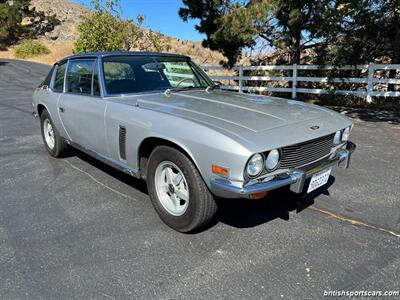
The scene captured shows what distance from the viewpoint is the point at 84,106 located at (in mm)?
4180

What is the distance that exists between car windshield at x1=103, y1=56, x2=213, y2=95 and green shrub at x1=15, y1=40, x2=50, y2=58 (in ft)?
110

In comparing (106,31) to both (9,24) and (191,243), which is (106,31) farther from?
(9,24)

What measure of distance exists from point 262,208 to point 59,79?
3.41 m

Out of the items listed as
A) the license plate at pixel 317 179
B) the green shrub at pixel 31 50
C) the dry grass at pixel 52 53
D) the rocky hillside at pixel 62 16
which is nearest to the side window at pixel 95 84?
the license plate at pixel 317 179

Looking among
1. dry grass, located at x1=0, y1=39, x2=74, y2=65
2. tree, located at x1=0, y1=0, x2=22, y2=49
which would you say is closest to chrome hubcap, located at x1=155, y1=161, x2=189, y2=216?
dry grass, located at x1=0, y1=39, x2=74, y2=65

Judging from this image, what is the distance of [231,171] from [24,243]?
1.95 m

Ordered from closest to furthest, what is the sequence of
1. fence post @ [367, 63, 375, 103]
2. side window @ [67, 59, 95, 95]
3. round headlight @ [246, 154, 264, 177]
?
round headlight @ [246, 154, 264, 177] < side window @ [67, 59, 95, 95] < fence post @ [367, 63, 375, 103]

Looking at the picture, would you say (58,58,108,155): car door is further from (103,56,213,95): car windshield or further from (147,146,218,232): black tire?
(147,146,218,232): black tire

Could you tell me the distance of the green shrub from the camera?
111ft

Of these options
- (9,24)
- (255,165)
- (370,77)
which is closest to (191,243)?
(255,165)

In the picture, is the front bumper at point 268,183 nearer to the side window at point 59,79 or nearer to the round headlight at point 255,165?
the round headlight at point 255,165

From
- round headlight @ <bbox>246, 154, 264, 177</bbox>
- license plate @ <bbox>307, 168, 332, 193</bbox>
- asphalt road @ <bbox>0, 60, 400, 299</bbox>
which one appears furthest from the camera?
license plate @ <bbox>307, 168, 332, 193</bbox>

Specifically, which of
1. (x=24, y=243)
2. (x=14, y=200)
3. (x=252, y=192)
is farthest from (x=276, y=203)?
(x=14, y=200)

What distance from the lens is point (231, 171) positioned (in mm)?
2662
